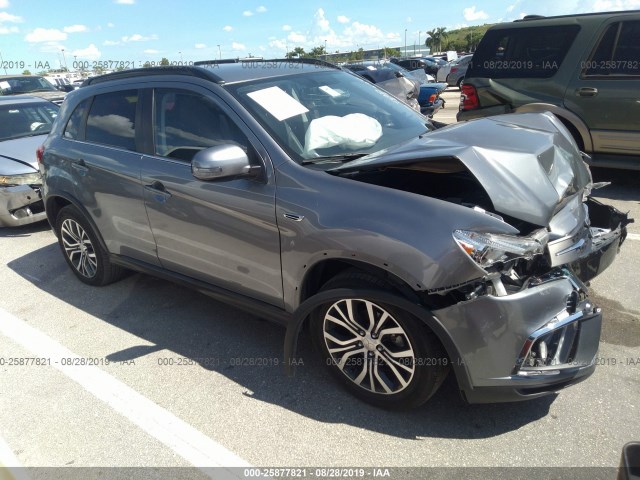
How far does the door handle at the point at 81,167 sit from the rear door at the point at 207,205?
0.85 m

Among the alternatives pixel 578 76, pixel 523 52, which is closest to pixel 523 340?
pixel 578 76

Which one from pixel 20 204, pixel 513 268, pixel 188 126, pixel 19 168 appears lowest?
pixel 20 204

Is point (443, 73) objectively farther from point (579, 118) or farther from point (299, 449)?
point (299, 449)

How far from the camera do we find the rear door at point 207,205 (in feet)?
8.99

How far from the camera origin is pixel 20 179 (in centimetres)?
588

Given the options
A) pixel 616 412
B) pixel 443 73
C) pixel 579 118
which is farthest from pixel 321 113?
pixel 443 73

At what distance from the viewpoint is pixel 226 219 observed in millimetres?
2881

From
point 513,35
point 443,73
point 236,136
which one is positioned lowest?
point 443,73

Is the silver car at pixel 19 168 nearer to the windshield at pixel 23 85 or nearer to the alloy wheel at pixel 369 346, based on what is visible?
the alloy wheel at pixel 369 346

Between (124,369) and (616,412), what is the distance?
2991 mm

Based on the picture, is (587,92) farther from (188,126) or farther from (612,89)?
(188,126)

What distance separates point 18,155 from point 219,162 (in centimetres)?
510

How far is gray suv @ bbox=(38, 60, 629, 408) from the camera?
2143 millimetres

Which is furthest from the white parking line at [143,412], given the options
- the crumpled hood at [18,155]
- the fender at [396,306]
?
the crumpled hood at [18,155]
